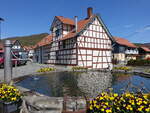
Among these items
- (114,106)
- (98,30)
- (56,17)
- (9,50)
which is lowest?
(114,106)

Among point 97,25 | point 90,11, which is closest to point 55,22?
point 90,11

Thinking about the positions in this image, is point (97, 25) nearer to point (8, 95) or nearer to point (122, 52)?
point (122, 52)

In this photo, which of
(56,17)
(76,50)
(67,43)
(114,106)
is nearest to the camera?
(114,106)

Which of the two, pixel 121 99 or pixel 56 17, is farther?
pixel 56 17

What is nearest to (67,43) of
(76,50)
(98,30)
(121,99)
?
(76,50)

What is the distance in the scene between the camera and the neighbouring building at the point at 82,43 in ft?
59.6

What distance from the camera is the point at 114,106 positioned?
248cm

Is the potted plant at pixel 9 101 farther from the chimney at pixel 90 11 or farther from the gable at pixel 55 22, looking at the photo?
the chimney at pixel 90 11

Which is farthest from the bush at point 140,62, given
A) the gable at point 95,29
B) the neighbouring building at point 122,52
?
the gable at point 95,29

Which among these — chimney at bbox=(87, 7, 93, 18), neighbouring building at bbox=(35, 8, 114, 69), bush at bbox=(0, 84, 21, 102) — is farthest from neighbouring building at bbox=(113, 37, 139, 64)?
bush at bbox=(0, 84, 21, 102)

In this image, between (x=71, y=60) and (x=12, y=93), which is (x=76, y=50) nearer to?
(x=71, y=60)

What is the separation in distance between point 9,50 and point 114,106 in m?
3.32

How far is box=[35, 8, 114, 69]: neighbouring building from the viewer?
59.6 feet

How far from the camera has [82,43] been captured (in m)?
18.3
